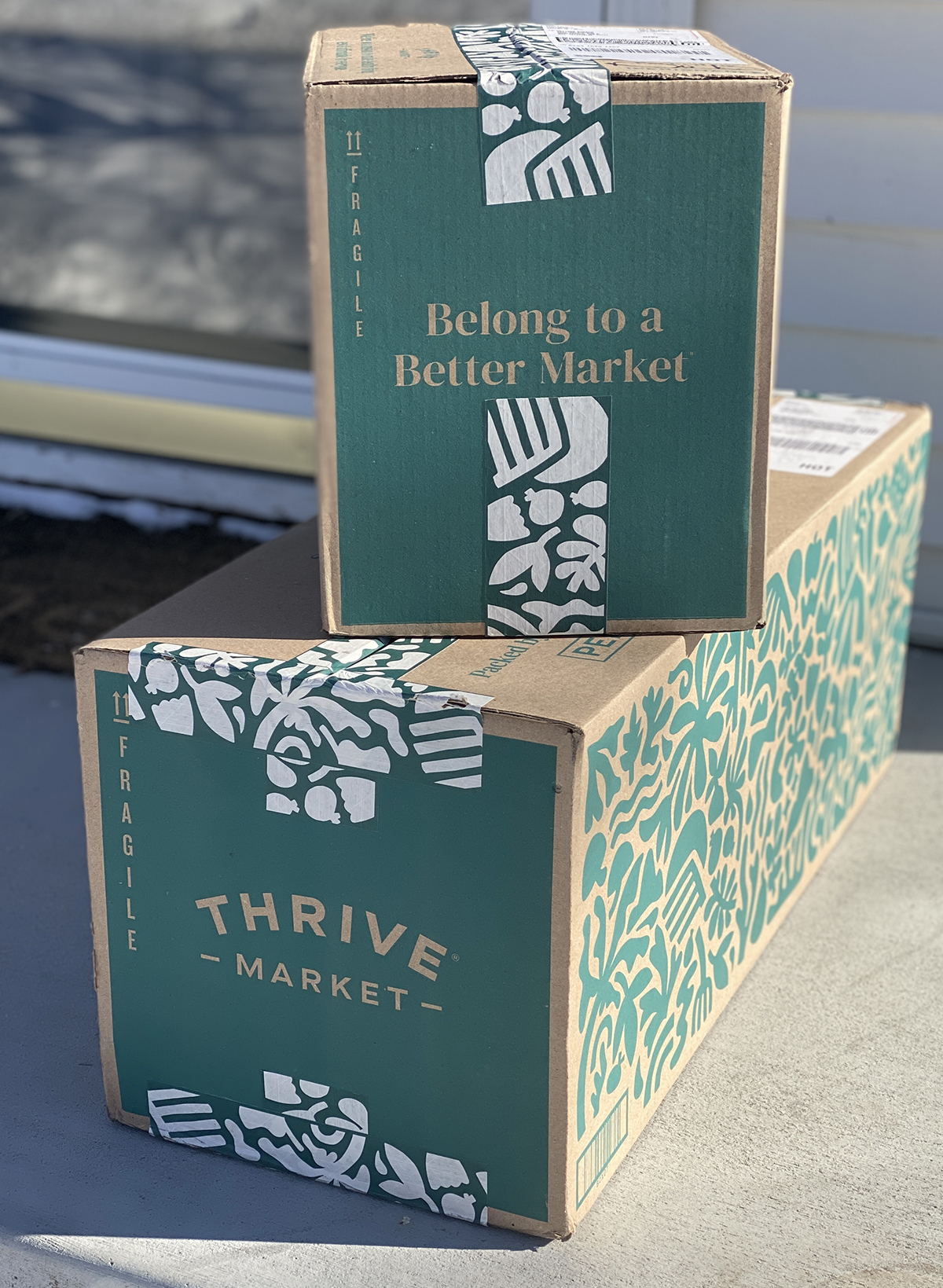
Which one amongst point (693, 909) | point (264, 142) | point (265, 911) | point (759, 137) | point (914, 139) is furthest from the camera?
point (264, 142)

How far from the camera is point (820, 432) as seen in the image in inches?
75.0

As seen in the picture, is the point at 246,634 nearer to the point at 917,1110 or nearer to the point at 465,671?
the point at 465,671

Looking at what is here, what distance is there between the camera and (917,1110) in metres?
1.47

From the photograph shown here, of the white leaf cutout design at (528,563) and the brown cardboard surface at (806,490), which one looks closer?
the white leaf cutout design at (528,563)

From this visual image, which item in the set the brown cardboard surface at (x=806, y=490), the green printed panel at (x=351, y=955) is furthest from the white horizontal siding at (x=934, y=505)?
the green printed panel at (x=351, y=955)

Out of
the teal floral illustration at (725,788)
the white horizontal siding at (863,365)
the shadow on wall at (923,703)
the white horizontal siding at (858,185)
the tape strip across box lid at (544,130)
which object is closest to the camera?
the tape strip across box lid at (544,130)

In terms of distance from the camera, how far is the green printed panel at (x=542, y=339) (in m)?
1.17

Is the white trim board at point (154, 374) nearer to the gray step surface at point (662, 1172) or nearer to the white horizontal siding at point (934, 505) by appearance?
the white horizontal siding at point (934, 505)

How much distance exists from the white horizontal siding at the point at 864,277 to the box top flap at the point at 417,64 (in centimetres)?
127

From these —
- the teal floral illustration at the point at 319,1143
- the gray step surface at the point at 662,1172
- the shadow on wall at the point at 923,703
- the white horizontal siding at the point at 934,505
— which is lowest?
the shadow on wall at the point at 923,703

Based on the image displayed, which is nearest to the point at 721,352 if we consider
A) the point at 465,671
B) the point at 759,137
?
the point at 759,137

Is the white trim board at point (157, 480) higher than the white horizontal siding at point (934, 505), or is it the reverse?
the white horizontal siding at point (934, 505)

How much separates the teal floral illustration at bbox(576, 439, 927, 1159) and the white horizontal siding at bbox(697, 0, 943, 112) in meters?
0.78

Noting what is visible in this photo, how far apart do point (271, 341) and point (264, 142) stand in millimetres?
438
